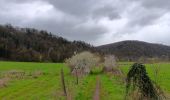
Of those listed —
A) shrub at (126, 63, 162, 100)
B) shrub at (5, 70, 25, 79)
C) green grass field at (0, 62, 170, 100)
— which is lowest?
green grass field at (0, 62, 170, 100)

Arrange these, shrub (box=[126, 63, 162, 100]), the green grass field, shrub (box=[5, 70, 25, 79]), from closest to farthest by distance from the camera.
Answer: shrub (box=[126, 63, 162, 100]), the green grass field, shrub (box=[5, 70, 25, 79])

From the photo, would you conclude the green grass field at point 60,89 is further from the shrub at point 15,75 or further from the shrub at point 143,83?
the shrub at point 143,83

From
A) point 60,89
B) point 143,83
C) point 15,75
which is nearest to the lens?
point 143,83

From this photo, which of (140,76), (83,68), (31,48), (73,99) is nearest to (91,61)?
(83,68)

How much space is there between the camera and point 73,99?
36125mm

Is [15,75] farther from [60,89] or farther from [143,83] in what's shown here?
[143,83]

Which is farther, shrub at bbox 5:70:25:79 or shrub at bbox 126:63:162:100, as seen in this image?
shrub at bbox 5:70:25:79

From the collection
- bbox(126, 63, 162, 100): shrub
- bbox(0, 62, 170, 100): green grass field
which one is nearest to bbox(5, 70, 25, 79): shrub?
bbox(0, 62, 170, 100): green grass field

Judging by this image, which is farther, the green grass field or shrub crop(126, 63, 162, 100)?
the green grass field

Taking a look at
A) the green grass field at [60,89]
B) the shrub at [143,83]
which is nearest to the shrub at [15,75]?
the green grass field at [60,89]

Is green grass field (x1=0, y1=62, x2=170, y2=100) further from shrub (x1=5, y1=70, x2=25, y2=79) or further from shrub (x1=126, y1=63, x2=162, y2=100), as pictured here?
shrub (x1=126, y1=63, x2=162, y2=100)

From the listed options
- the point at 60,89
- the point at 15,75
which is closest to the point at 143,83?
the point at 60,89

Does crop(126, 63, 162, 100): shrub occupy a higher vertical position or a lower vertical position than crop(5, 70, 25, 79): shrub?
lower

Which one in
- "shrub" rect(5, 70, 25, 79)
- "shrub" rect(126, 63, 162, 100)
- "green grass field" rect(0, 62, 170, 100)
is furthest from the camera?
"shrub" rect(5, 70, 25, 79)
